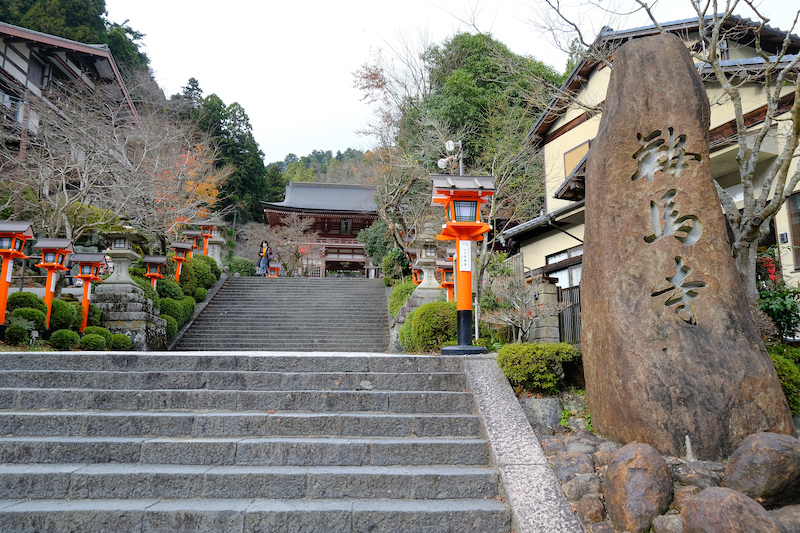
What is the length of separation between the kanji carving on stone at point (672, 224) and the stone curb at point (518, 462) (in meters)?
1.90

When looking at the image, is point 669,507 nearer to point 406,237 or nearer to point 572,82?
point 572,82

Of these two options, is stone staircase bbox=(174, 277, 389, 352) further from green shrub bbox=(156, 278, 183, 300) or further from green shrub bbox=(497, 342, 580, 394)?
green shrub bbox=(497, 342, 580, 394)

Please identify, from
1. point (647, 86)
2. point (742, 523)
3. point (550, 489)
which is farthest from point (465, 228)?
point (742, 523)

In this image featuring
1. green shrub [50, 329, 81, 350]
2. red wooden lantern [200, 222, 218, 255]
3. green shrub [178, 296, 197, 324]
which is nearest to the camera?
green shrub [50, 329, 81, 350]

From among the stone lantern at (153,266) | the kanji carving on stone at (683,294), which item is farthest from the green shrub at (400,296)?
the kanji carving on stone at (683,294)

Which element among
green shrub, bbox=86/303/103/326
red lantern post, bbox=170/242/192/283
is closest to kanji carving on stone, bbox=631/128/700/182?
green shrub, bbox=86/303/103/326

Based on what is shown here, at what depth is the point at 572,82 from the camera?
14102 mm

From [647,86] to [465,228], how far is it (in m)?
3.14

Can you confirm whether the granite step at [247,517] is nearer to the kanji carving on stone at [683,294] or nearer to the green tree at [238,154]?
the kanji carving on stone at [683,294]

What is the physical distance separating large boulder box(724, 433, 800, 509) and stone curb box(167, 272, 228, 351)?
40.9 feet

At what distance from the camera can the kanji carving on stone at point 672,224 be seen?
395 cm

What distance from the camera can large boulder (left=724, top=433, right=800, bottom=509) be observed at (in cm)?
295

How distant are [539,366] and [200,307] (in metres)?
13.4

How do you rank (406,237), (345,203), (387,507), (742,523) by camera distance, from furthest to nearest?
(345,203), (406,237), (387,507), (742,523)
